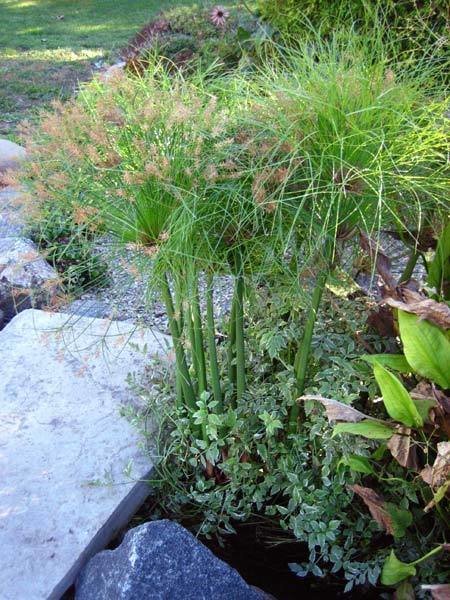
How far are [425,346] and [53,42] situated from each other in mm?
10847

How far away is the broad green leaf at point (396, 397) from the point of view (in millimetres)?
1821

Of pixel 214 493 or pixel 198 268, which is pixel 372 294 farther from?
pixel 214 493

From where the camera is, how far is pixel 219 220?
198 centimetres

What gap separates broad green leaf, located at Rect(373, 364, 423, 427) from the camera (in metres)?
1.82

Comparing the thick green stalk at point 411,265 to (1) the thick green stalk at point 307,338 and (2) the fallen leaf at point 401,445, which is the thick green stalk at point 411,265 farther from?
(2) the fallen leaf at point 401,445

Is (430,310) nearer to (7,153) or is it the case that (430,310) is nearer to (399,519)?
(399,519)

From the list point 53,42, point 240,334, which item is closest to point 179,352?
point 240,334

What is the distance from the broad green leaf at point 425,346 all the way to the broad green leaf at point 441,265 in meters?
0.31

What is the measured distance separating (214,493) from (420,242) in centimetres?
105

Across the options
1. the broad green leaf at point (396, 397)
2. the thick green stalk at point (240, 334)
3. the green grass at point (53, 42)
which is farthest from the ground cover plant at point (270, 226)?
the green grass at point (53, 42)

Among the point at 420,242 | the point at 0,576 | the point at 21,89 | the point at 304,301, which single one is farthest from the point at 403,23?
the point at 21,89

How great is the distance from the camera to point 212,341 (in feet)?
7.21

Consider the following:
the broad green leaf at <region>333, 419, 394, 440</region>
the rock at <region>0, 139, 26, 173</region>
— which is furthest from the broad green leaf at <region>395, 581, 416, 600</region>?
the rock at <region>0, 139, 26, 173</region>

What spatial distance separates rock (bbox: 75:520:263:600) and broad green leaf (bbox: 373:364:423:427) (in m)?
0.64
